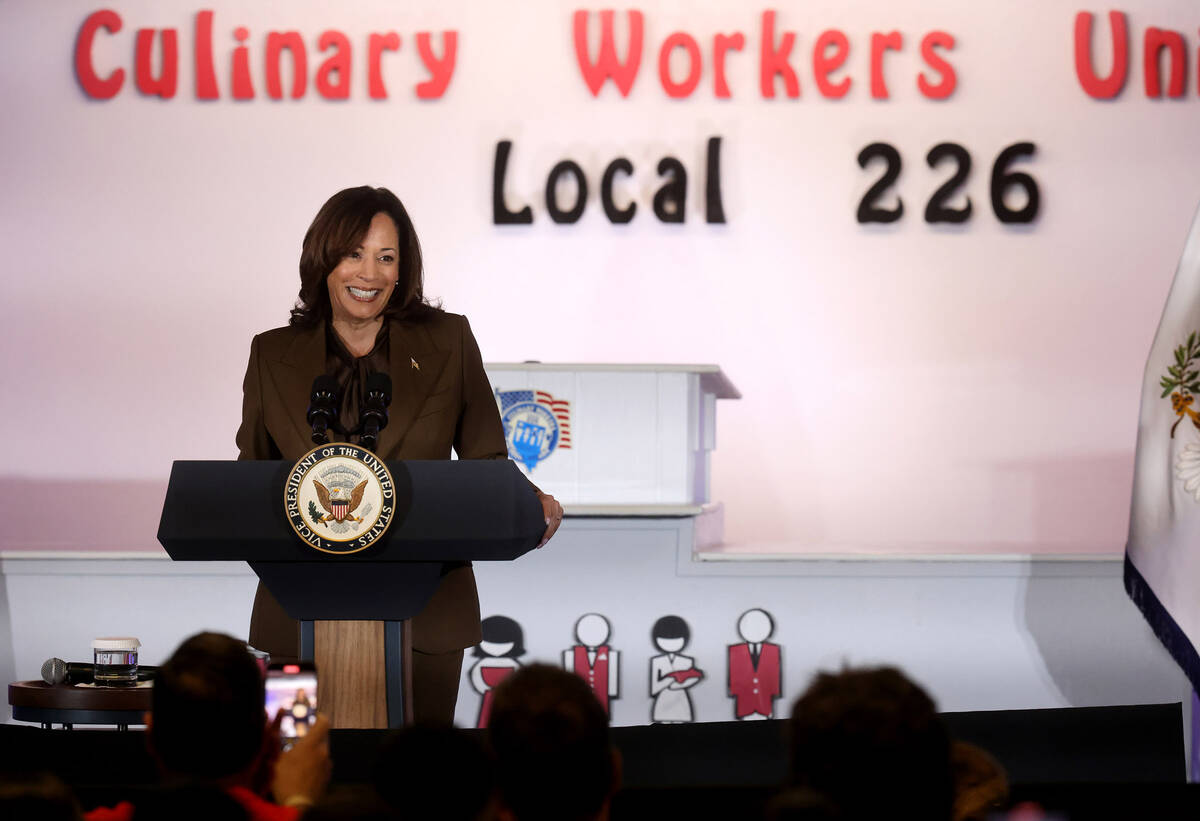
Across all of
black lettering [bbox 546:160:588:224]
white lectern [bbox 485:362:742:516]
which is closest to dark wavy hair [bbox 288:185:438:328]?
white lectern [bbox 485:362:742:516]

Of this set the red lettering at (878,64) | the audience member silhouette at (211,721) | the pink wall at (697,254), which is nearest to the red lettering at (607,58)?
the pink wall at (697,254)

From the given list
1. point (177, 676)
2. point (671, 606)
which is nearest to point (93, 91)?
point (671, 606)

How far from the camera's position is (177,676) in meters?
1.29

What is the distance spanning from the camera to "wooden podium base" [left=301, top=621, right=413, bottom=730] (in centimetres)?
180

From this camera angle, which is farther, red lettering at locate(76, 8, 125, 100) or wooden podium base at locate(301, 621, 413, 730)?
red lettering at locate(76, 8, 125, 100)

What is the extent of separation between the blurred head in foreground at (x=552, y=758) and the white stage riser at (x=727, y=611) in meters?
2.47

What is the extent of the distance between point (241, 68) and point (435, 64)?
0.75 meters

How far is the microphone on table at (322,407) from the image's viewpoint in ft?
6.04

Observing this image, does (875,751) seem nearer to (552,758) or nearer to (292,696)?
(552,758)

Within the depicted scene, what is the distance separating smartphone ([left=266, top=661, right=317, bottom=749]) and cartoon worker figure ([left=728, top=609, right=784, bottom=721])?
2132 mm

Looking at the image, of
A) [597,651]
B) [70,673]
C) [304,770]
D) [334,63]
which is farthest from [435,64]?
[304,770]

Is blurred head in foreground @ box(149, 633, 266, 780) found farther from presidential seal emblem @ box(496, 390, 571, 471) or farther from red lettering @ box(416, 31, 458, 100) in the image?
red lettering @ box(416, 31, 458, 100)

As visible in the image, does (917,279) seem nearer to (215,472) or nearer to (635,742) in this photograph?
(635,742)

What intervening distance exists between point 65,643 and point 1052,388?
3599mm
